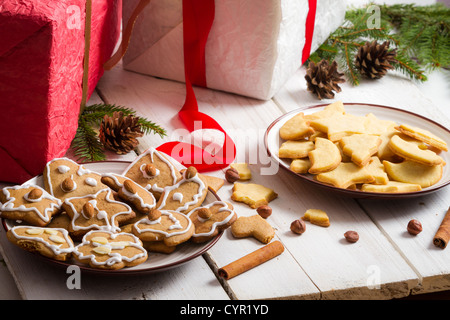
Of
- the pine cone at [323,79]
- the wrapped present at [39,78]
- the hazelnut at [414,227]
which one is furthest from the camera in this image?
the pine cone at [323,79]

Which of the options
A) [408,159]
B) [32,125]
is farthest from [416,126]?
[32,125]

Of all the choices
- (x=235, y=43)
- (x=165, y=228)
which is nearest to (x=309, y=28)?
(x=235, y=43)

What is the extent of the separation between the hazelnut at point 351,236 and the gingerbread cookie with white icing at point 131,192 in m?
0.36

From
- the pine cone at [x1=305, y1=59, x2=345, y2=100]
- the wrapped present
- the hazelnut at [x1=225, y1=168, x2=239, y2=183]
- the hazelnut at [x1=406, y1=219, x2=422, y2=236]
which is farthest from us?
the pine cone at [x1=305, y1=59, x2=345, y2=100]

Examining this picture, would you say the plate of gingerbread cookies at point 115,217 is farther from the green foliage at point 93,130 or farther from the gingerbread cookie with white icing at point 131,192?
the green foliage at point 93,130

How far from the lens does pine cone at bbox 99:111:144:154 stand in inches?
51.3

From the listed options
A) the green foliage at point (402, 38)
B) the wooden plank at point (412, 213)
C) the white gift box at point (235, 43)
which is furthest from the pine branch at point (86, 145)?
the green foliage at point (402, 38)

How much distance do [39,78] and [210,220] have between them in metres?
0.40

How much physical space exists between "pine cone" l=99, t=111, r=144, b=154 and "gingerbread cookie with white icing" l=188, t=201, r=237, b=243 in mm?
337

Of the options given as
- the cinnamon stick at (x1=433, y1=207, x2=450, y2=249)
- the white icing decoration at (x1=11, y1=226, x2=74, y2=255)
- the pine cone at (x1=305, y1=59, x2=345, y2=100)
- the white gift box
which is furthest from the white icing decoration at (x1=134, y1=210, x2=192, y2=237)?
the pine cone at (x1=305, y1=59, x2=345, y2=100)

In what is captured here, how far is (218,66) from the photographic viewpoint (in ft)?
5.04

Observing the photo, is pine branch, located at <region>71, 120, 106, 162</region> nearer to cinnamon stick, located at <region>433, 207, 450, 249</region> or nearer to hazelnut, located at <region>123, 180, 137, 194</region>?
hazelnut, located at <region>123, 180, 137, 194</region>

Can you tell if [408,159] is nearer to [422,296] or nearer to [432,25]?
[422,296]

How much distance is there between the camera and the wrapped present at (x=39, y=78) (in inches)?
39.8
